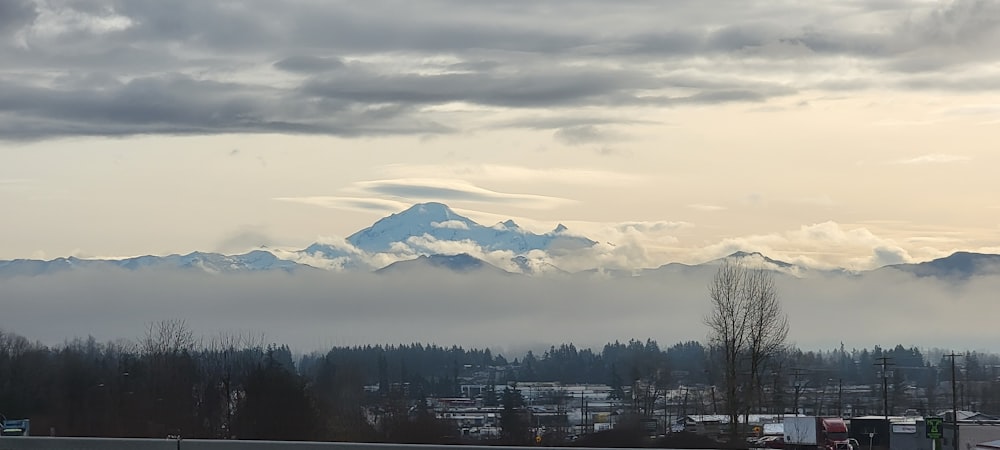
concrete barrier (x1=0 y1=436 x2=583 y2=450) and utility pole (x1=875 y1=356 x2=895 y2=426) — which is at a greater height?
concrete barrier (x1=0 y1=436 x2=583 y2=450)

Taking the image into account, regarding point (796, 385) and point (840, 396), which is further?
point (840, 396)

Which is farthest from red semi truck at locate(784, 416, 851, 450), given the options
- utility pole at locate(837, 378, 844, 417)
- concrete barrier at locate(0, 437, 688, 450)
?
concrete barrier at locate(0, 437, 688, 450)

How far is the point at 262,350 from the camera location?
53.6 metres

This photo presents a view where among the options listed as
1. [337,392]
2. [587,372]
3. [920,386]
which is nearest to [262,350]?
[337,392]

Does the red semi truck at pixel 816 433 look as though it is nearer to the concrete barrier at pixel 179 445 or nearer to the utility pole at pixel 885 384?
the utility pole at pixel 885 384

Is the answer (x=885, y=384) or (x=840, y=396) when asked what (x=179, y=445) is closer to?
(x=885, y=384)

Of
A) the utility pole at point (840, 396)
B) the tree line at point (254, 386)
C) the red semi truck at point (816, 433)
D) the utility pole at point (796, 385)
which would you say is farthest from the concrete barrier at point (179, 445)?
the utility pole at point (840, 396)

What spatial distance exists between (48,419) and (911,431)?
4211cm

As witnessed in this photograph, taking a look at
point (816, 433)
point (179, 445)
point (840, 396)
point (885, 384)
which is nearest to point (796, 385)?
point (885, 384)

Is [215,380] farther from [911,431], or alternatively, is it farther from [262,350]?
[911,431]

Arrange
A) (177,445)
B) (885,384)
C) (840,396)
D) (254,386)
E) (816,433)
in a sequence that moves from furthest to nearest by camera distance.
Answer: (840,396) < (885,384) < (816,433) < (254,386) < (177,445)

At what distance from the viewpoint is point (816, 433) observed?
53.9 meters

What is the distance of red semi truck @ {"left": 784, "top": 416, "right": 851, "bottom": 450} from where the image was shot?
169 feet

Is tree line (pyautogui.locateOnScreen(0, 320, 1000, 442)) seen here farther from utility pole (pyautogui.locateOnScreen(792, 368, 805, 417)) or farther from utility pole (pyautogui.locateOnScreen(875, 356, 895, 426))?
utility pole (pyautogui.locateOnScreen(875, 356, 895, 426))
